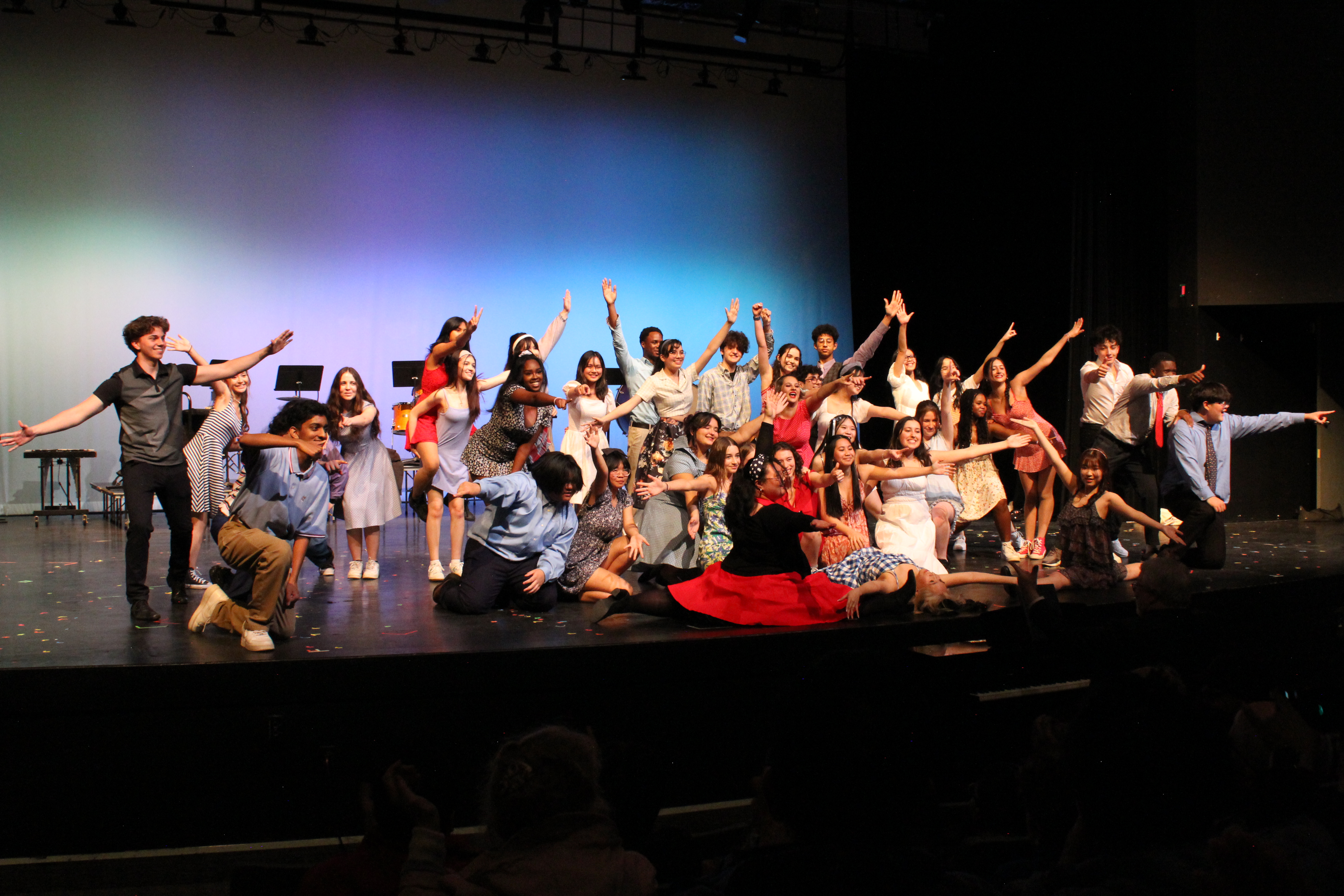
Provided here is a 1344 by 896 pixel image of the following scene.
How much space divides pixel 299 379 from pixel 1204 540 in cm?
662

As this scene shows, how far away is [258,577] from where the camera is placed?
140 inches

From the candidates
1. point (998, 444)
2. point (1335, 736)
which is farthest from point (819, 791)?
point (998, 444)

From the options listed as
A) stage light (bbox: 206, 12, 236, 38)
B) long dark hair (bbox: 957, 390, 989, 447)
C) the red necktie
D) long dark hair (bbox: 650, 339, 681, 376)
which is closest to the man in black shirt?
long dark hair (bbox: 650, 339, 681, 376)

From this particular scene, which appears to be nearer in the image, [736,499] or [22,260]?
[736,499]

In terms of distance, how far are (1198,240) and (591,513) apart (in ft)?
18.4

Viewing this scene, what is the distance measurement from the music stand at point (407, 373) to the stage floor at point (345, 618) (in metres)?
1.99

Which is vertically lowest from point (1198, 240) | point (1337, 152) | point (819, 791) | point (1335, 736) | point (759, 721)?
point (759, 721)

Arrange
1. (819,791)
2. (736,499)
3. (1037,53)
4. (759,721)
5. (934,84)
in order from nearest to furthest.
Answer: (819,791) → (759,721) → (736,499) → (1037,53) → (934,84)

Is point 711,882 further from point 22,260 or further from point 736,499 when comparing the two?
point 22,260

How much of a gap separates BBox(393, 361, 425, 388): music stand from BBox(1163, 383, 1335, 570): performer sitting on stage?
5453 millimetres

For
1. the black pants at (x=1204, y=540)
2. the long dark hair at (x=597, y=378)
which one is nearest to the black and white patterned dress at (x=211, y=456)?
the long dark hair at (x=597, y=378)

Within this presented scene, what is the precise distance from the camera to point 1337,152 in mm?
7613

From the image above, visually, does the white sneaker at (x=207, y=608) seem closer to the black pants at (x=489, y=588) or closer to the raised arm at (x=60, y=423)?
the raised arm at (x=60, y=423)

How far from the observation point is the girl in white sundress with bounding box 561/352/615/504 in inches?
212
